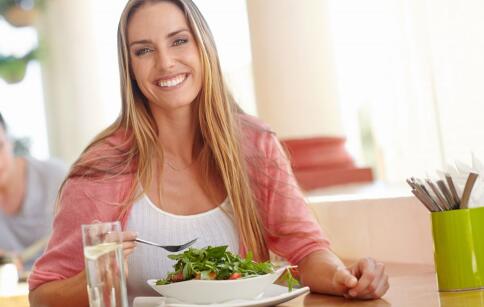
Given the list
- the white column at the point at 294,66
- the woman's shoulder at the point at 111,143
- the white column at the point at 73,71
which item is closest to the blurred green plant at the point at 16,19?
the white column at the point at 73,71

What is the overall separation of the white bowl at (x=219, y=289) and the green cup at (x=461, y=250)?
0.34m

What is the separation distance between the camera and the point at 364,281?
1781mm

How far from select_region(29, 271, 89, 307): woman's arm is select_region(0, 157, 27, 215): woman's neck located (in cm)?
273

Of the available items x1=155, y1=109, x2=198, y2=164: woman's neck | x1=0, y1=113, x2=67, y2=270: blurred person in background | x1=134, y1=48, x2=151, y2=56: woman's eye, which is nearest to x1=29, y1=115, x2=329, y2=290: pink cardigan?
x1=155, y1=109, x2=198, y2=164: woman's neck

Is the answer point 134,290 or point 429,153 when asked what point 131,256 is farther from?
point 429,153

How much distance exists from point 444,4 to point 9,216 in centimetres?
287

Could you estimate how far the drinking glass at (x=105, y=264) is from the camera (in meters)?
1.60

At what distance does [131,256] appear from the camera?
2219 mm

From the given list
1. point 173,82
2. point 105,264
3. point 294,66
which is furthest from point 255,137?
point 294,66

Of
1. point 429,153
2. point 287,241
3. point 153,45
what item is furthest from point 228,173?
point 429,153

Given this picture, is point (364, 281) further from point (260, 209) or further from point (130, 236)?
point (260, 209)

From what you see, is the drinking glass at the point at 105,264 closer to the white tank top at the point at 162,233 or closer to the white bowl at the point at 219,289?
the white bowl at the point at 219,289

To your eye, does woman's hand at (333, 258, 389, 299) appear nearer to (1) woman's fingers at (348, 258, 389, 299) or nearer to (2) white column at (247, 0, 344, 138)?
(1) woman's fingers at (348, 258, 389, 299)

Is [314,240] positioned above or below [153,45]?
below
